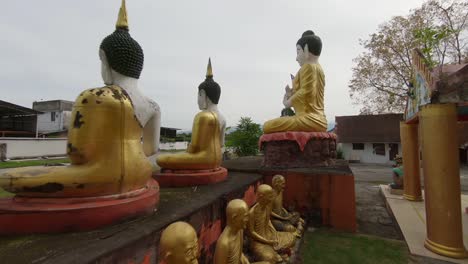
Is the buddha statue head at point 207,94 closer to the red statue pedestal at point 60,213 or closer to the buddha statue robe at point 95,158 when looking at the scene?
the buddha statue robe at point 95,158

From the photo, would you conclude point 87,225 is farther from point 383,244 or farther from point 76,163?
point 383,244

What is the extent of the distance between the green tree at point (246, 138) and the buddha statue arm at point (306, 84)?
29.8 feet

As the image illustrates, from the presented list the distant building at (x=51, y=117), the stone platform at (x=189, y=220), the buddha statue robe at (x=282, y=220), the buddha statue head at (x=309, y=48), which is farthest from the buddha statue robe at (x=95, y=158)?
the distant building at (x=51, y=117)

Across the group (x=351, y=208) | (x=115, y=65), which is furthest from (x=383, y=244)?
(x=115, y=65)

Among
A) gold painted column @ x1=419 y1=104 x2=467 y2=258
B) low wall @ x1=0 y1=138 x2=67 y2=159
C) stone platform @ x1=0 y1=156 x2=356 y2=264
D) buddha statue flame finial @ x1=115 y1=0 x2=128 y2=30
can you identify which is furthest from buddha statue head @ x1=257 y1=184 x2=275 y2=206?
low wall @ x1=0 y1=138 x2=67 y2=159

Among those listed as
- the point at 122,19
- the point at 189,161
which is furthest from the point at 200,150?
the point at 122,19

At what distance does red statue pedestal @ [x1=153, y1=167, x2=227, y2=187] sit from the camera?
3.77 m

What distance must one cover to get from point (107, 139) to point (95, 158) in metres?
0.18

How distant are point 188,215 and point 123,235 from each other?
0.64 metres

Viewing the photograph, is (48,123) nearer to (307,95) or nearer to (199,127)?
(199,127)

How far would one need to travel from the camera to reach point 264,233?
3.02m

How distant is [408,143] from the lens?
613cm

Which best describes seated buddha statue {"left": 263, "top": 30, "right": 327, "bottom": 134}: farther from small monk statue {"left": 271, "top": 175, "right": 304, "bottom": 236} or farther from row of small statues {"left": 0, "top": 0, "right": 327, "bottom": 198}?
row of small statues {"left": 0, "top": 0, "right": 327, "bottom": 198}

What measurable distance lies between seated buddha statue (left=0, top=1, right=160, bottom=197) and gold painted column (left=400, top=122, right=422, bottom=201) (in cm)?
646
